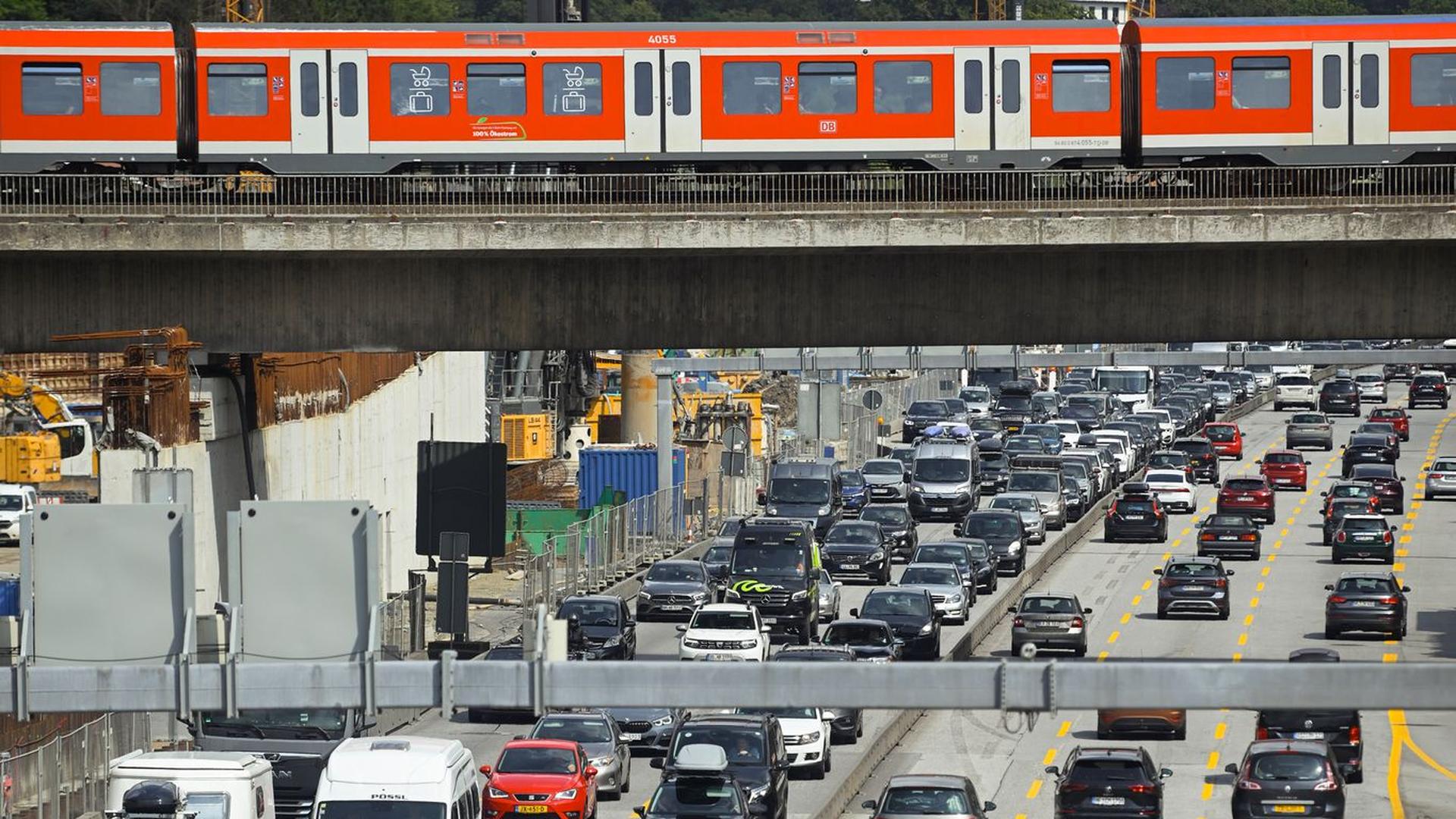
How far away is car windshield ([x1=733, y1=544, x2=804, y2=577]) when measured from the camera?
44562 mm

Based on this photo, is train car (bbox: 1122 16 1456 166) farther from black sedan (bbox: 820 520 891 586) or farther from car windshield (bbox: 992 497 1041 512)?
car windshield (bbox: 992 497 1041 512)

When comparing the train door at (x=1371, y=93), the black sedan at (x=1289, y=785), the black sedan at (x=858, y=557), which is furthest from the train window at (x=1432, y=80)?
the black sedan at (x=858, y=557)

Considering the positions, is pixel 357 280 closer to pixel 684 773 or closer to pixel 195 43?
pixel 195 43

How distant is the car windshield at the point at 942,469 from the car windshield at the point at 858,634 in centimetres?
2511

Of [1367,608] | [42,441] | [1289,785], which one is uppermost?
[42,441]

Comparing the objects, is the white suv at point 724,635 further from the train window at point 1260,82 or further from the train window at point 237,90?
the train window at point 1260,82

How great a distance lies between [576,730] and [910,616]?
1197 cm

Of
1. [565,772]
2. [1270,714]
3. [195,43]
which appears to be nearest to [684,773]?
[565,772]

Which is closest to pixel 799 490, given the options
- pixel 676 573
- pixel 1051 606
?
pixel 676 573

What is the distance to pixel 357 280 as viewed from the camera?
36062 mm

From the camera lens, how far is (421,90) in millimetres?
35781

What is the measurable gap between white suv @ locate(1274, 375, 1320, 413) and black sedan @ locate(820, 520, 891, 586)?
163 ft

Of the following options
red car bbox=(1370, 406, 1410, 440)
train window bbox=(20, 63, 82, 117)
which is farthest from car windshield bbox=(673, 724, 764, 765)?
red car bbox=(1370, 406, 1410, 440)

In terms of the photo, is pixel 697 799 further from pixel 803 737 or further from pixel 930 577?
pixel 930 577
